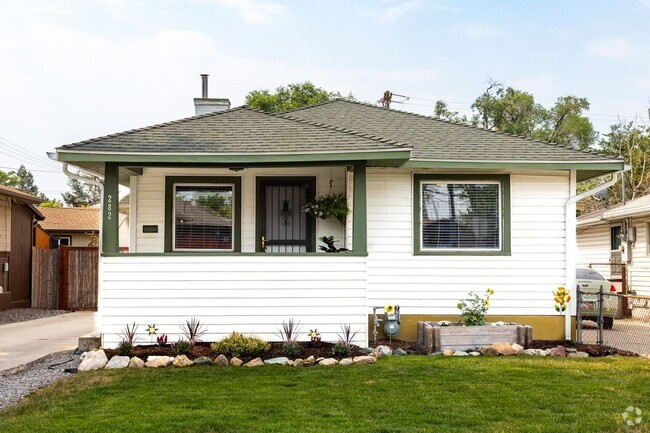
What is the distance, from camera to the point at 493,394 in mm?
6688

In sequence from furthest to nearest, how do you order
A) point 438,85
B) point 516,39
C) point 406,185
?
1. point 438,85
2. point 516,39
3. point 406,185

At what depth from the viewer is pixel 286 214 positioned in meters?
11.4

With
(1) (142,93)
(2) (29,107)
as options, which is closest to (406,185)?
(1) (142,93)

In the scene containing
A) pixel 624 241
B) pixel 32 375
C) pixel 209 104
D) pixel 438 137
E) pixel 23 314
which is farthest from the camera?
pixel 624 241

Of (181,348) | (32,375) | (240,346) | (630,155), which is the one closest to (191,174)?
(181,348)

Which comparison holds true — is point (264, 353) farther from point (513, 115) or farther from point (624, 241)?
point (513, 115)

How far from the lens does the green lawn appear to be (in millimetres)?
5605

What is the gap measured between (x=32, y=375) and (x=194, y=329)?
211 cm

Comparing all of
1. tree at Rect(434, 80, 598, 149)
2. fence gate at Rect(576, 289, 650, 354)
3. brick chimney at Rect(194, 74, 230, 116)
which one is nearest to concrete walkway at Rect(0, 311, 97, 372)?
brick chimney at Rect(194, 74, 230, 116)

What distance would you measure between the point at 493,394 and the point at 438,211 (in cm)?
445

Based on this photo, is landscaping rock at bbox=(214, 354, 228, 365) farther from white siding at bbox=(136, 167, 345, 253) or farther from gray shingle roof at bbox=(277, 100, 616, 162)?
gray shingle roof at bbox=(277, 100, 616, 162)

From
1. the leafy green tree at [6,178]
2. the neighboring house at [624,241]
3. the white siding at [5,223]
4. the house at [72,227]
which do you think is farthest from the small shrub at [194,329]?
the leafy green tree at [6,178]

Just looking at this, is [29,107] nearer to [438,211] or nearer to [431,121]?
[431,121]

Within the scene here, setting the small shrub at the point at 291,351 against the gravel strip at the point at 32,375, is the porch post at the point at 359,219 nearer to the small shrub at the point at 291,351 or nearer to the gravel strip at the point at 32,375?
the small shrub at the point at 291,351
